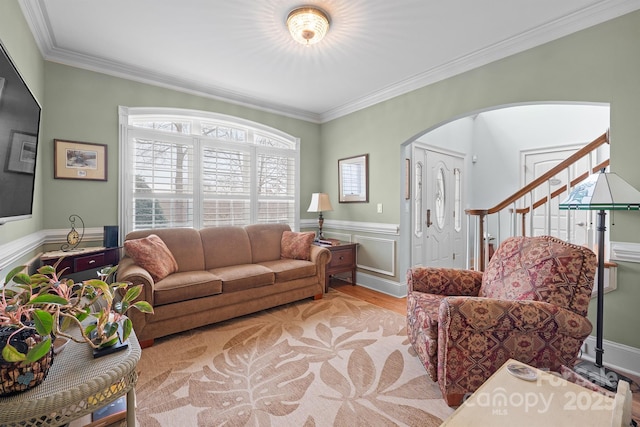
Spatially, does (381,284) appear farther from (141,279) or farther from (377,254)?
(141,279)

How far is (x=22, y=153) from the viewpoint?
1.74 m

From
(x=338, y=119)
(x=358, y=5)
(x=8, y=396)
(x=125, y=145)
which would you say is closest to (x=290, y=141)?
(x=338, y=119)

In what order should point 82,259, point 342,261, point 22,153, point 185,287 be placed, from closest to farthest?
point 22,153
point 82,259
point 185,287
point 342,261

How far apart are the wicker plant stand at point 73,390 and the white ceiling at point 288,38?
2.38m

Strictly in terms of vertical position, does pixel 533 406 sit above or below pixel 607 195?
below

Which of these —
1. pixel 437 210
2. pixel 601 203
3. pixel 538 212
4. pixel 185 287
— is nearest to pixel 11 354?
pixel 185 287

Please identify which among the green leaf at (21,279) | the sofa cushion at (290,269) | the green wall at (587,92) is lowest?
the sofa cushion at (290,269)

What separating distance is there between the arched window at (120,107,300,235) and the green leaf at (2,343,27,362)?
271 cm

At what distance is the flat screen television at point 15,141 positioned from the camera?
57.6 inches

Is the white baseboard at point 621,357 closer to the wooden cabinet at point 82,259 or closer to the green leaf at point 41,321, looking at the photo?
the green leaf at point 41,321

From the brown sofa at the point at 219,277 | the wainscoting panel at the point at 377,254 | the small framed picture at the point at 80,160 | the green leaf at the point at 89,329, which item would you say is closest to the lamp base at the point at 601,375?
the wainscoting panel at the point at 377,254

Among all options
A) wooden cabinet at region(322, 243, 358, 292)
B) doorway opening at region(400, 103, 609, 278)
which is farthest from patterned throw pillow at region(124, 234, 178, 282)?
doorway opening at region(400, 103, 609, 278)

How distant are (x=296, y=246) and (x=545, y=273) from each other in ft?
8.60

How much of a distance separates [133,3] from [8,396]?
2539 mm
